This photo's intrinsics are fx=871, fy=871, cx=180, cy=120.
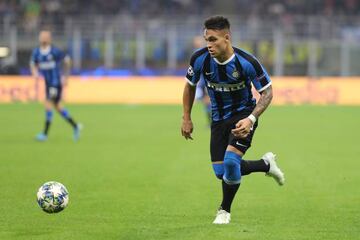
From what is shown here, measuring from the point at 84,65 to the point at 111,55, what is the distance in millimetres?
1236

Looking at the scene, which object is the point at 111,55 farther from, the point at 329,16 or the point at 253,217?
the point at 253,217

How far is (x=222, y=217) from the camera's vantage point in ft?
29.1

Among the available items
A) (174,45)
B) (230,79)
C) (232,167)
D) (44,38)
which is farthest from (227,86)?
(174,45)

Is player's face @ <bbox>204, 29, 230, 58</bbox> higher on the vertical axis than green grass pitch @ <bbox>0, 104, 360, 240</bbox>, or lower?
higher

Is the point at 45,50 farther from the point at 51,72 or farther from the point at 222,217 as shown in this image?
the point at 222,217

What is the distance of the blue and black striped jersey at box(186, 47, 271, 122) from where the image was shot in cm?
878

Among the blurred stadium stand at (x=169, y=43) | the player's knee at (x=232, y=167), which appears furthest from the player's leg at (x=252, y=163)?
the blurred stadium stand at (x=169, y=43)

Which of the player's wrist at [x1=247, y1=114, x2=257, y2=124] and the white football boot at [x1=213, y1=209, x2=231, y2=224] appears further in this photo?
the white football boot at [x1=213, y1=209, x2=231, y2=224]

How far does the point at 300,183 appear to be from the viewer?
40.8 ft

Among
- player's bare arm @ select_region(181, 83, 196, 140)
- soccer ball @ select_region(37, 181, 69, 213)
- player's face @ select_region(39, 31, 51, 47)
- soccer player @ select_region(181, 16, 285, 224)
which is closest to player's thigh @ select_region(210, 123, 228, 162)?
soccer player @ select_region(181, 16, 285, 224)

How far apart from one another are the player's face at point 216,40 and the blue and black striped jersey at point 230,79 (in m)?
0.24

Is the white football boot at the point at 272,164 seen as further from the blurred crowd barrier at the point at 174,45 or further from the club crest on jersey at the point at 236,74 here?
the blurred crowd barrier at the point at 174,45

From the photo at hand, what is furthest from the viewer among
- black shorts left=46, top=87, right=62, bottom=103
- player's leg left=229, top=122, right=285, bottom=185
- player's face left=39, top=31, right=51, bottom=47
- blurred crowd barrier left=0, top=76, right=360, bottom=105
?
blurred crowd barrier left=0, top=76, right=360, bottom=105

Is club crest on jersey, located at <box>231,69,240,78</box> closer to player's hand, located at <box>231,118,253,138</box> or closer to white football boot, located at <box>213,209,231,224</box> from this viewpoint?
player's hand, located at <box>231,118,253,138</box>
